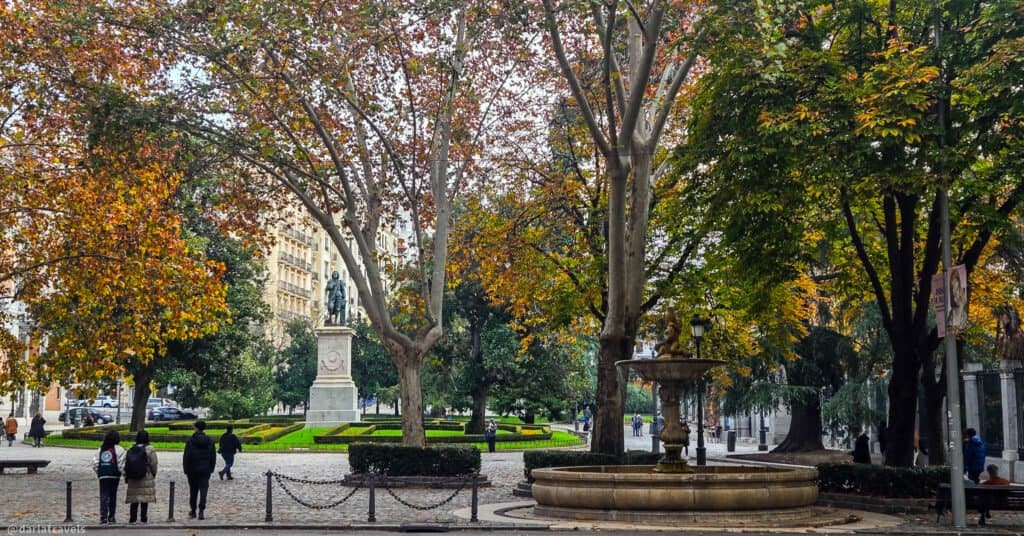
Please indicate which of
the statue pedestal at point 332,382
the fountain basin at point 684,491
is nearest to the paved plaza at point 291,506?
the fountain basin at point 684,491

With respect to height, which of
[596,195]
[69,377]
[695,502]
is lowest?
[695,502]

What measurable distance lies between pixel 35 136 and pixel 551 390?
31275mm

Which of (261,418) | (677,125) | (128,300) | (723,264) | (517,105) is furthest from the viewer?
(261,418)

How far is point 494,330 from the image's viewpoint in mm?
52781

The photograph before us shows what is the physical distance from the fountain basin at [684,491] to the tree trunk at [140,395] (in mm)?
32161

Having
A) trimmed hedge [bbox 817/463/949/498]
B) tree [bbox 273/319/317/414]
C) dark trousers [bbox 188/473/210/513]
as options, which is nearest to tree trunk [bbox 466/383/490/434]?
trimmed hedge [bbox 817/463/949/498]

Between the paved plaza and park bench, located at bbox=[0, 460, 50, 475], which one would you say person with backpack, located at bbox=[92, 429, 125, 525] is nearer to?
the paved plaza

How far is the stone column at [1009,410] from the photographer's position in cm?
3094

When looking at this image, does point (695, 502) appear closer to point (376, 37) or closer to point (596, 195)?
point (376, 37)

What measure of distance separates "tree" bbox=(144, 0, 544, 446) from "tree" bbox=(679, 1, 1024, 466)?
4.64 metres

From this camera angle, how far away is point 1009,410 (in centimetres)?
3125

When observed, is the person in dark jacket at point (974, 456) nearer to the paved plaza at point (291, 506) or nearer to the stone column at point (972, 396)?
the paved plaza at point (291, 506)

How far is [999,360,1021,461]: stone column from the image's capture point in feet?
102

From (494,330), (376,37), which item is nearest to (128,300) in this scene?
(376,37)
